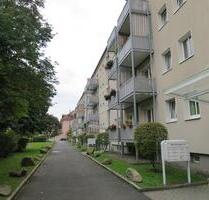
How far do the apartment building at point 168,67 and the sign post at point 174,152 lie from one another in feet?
5.55

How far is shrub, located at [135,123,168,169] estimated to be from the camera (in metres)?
15.1

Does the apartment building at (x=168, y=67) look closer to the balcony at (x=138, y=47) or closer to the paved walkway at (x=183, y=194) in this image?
the balcony at (x=138, y=47)

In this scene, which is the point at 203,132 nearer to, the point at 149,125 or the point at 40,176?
the point at 149,125

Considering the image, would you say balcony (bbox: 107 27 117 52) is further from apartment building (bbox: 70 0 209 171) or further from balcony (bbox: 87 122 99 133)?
balcony (bbox: 87 122 99 133)

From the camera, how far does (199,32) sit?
15.4 metres

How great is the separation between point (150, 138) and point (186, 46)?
5.48 metres

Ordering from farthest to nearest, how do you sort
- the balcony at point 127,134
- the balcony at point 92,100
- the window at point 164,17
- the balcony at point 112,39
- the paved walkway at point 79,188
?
the balcony at point 92,100
the balcony at point 112,39
the balcony at point 127,134
the window at point 164,17
the paved walkway at point 79,188

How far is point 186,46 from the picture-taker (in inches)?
697

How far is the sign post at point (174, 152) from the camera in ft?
41.0

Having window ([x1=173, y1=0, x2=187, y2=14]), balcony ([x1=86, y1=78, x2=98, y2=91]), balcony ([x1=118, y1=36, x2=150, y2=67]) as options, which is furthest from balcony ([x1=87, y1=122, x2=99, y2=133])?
window ([x1=173, y1=0, x2=187, y2=14])

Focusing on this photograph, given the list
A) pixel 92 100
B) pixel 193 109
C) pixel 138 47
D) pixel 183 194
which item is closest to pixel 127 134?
pixel 138 47

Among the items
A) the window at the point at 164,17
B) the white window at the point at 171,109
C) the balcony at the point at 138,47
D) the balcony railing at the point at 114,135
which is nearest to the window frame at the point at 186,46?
the white window at the point at 171,109

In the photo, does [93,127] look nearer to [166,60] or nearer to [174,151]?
[166,60]

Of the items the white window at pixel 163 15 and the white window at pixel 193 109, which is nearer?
the white window at pixel 193 109
